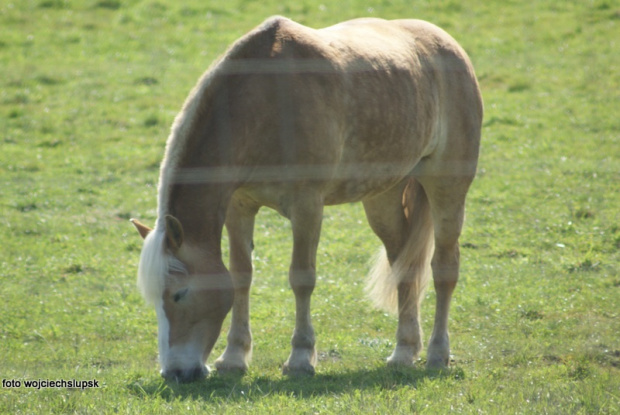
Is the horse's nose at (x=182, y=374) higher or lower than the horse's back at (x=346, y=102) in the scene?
lower

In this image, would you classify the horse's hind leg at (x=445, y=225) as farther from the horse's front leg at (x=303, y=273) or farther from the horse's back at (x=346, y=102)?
the horse's front leg at (x=303, y=273)

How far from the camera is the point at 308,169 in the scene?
453 cm

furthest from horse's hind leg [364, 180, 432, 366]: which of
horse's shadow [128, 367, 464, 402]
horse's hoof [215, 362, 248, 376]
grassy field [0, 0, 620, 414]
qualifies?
horse's hoof [215, 362, 248, 376]

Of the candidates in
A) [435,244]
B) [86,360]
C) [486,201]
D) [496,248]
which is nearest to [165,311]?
[86,360]

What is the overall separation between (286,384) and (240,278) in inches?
36.7

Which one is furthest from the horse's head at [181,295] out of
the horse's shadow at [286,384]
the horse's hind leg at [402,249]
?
the horse's hind leg at [402,249]

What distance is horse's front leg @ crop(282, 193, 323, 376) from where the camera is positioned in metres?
4.55

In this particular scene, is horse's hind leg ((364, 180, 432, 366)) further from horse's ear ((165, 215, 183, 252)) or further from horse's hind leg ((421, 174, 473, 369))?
horse's ear ((165, 215, 183, 252))

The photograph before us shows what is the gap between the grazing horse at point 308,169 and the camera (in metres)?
4.25

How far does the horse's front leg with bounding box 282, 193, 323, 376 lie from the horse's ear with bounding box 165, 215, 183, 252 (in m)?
0.68

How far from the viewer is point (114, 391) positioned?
403cm

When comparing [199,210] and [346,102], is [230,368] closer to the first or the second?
[199,210]

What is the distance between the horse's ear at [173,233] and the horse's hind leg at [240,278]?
765mm

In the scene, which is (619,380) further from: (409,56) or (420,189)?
(409,56)
